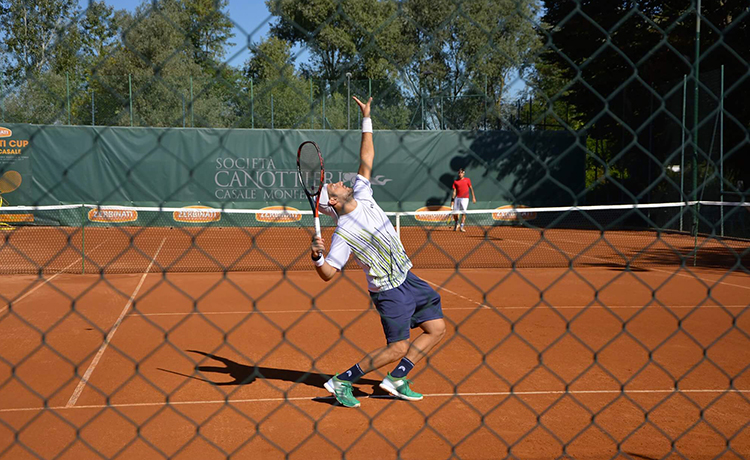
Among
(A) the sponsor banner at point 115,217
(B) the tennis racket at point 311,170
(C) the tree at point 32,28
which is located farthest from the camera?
(A) the sponsor banner at point 115,217

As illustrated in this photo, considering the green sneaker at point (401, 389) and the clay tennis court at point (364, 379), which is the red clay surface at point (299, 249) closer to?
the clay tennis court at point (364, 379)

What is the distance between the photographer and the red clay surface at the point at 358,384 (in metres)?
3.71

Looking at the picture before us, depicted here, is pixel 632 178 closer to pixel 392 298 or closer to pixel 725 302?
pixel 725 302

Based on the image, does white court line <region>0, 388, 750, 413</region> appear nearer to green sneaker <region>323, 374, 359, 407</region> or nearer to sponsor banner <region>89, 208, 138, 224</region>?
green sneaker <region>323, 374, 359, 407</region>

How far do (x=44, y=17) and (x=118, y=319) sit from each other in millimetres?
5828

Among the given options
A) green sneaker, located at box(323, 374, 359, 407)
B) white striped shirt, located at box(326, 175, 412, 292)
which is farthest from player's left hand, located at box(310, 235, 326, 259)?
green sneaker, located at box(323, 374, 359, 407)

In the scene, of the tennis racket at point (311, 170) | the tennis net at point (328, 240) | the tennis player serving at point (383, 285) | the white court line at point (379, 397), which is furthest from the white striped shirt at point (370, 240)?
the tennis net at point (328, 240)

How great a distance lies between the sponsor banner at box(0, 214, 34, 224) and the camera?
1642cm

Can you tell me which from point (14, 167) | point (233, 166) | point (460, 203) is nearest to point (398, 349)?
point (460, 203)

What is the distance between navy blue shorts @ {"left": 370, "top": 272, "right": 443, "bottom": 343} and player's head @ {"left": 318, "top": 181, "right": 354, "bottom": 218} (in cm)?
70

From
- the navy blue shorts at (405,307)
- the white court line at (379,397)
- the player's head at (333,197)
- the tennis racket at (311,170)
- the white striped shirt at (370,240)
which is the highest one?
the tennis racket at (311,170)

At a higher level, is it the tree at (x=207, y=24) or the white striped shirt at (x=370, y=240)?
the tree at (x=207, y=24)

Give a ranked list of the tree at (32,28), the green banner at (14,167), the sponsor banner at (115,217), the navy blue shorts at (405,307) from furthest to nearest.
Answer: the sponsor banner at (115,217), the green banner at (14,167), the navy blue shorts at (405,307), the tree at (32,28)

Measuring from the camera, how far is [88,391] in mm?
4715
